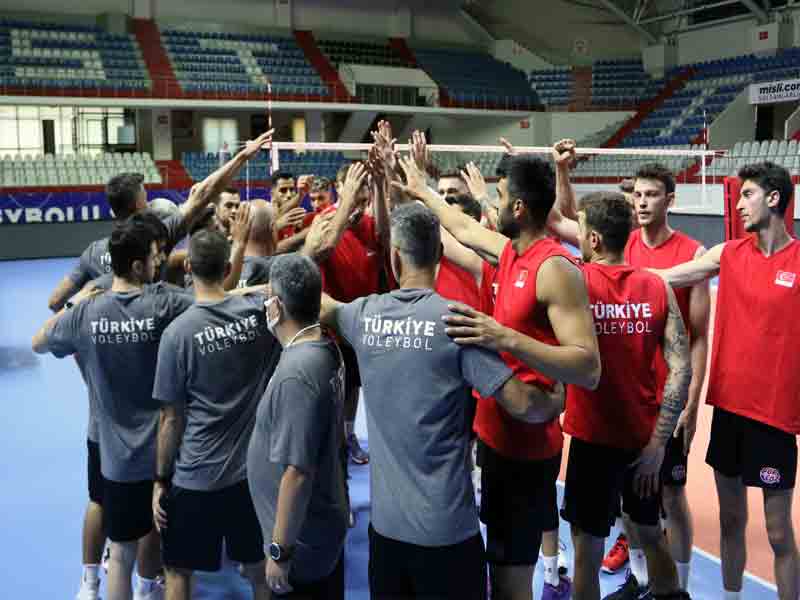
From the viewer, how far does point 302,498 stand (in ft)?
9.00

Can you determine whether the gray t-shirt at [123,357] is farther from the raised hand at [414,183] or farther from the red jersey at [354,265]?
the red jersey at [354,265]

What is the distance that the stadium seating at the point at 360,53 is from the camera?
30.7m

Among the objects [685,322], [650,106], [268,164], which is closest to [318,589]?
[685,322]

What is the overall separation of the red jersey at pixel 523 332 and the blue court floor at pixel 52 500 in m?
1.56

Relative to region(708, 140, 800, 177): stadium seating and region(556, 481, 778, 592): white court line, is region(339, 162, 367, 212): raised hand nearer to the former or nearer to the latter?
region(556, 481, 778, 592): white court line

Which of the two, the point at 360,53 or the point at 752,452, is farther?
the point at 360,53

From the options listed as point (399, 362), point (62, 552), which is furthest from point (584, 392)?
point (62, 552)

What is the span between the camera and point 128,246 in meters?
3.58

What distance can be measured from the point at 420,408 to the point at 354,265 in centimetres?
301

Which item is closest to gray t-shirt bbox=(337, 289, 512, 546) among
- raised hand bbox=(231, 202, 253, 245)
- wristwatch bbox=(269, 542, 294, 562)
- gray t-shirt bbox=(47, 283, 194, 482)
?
wristwatch bbox=(269, 542, 294, 562)

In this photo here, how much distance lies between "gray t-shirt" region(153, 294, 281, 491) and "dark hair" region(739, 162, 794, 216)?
2.41m

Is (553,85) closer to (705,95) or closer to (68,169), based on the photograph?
(705,95)

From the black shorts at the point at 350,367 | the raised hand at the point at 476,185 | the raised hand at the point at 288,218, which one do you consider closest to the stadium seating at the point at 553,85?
the black shorts at the point at 350,367

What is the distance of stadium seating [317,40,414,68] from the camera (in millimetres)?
30703
